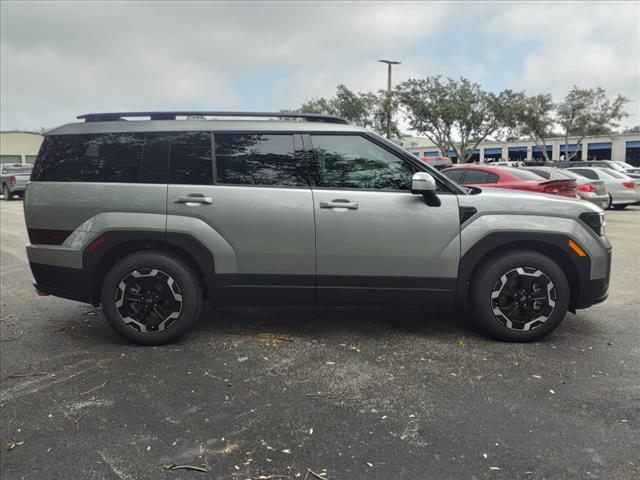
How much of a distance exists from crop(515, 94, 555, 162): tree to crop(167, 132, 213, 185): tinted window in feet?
116

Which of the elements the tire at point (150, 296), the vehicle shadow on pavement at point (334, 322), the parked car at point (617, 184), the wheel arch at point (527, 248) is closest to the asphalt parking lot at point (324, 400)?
the vehicle shadow on pavement at point (334, 322)

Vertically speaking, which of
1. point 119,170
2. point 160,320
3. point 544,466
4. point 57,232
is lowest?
point 544,466

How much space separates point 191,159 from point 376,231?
1.66m

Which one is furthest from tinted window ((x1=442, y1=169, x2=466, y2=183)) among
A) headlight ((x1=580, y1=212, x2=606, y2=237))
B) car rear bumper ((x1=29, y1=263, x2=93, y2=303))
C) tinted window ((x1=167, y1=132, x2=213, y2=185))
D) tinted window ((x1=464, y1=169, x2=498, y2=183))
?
car rear bumper ((x1=29, y1=263, x2=93, y2=303))

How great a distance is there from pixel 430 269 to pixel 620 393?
1553 mm

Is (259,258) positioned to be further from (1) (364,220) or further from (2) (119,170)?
(2) (119,170)

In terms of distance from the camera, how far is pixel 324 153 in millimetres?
4211

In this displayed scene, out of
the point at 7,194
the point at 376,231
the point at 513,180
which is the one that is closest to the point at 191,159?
the point at 376,231

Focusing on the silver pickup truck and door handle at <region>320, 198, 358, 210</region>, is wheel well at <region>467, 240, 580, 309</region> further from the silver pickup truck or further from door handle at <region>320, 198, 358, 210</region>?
the silver pickup truck

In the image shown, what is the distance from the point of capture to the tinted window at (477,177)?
10.4 meters

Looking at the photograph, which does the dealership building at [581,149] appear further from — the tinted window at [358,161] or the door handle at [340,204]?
the door handle at [340,204]

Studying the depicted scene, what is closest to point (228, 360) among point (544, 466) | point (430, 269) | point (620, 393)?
point (430, 269)

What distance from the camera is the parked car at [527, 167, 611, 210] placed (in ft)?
38.8

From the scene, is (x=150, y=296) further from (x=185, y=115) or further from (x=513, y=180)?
(x=513, y=180)
